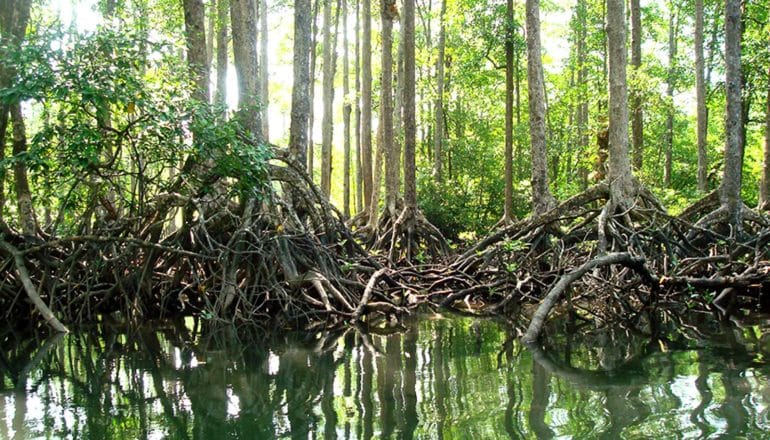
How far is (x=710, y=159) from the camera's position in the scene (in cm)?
1959

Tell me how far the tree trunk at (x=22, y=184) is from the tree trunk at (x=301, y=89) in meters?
2.97

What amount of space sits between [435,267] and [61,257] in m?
4.81

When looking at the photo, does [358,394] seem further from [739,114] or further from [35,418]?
[739,114]

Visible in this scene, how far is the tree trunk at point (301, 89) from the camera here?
8383mm

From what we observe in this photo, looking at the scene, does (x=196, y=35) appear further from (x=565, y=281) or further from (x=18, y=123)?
(x=565, y=281)

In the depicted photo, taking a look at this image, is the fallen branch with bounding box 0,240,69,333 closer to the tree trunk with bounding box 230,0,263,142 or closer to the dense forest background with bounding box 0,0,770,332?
the dense forest background with bounding box 0,0,770,332

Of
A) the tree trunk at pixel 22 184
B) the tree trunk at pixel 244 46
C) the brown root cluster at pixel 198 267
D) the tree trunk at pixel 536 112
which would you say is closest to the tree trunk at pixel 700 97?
the tree trunk at pixel 536 112

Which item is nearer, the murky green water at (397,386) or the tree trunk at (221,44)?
the murky green water at (397,386)

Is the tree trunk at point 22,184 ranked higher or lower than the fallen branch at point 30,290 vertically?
higher

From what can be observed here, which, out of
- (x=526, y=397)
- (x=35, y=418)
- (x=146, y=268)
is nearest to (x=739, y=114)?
(x=526, y=397)

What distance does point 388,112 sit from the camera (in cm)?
1218

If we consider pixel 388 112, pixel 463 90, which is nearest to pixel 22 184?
pixel 388 112

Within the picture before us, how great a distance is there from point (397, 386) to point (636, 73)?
9656mm

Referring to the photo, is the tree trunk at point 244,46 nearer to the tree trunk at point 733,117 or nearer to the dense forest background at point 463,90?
the dense forest background at point 463,90
